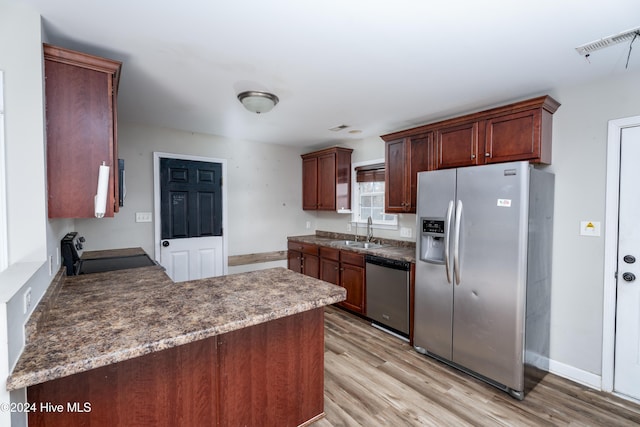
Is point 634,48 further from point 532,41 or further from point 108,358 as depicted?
point 108,358

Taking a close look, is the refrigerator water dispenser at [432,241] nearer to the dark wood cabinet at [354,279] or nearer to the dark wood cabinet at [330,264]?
the dark wood cabinet at [354,279]

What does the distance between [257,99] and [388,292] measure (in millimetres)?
2325

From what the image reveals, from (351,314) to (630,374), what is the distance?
8.27 feet

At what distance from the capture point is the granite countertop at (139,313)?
103 centimetres

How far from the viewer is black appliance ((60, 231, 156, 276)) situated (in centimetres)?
229

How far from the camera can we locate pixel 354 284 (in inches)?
146

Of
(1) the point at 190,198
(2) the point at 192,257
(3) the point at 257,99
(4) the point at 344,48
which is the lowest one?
(2) the point at 192,257

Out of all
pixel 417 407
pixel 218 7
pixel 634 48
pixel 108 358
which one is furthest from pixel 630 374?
pixel 218 7

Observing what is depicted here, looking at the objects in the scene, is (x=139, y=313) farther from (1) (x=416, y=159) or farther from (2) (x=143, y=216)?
(1) (x=416, y=159)

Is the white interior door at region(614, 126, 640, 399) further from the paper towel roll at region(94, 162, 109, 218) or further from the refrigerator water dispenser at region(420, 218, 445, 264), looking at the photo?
the paper towel roll at region(94, 162, 109, 218)

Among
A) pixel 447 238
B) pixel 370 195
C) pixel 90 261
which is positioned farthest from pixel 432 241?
pixel 90 261

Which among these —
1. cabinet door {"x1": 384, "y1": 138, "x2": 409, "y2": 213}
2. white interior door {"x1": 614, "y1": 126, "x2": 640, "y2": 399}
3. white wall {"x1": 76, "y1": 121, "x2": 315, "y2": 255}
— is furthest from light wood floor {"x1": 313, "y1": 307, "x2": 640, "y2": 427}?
white wall {"x1": 76, "y1": 121, "x2": 315, "y2": 255}

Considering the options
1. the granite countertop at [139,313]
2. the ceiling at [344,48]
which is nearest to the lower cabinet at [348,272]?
the granite countertop at [139,313]

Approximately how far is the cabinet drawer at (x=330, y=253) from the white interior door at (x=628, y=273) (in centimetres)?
Result: 261
